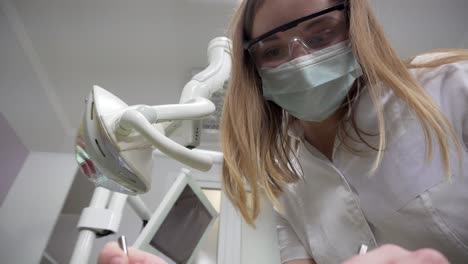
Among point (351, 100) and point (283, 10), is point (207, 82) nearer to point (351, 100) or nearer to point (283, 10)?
point (283, 10)

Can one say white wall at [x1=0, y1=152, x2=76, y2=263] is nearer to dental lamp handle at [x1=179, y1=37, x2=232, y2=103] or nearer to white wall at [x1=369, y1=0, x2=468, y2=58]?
dental lamp handle at [x1=179, y1=37, x2=232, y2=103]

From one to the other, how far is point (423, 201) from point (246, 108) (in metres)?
0.47

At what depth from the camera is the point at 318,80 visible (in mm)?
650

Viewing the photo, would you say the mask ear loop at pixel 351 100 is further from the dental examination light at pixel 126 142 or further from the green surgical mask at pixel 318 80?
the dental examination light at pixel 126 142

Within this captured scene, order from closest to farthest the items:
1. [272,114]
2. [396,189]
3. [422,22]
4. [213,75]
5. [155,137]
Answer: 1. [155,137]
2. [396,189]
3. [213,75]
4. [272,114]
5. [422,22]

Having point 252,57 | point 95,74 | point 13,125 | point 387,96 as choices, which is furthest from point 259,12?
point 13,125

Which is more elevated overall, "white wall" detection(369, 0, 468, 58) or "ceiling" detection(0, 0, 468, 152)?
"white wall" detection(369, 0, 468, 58)

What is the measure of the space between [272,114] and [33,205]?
140 cm

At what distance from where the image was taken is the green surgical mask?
0.65 meters

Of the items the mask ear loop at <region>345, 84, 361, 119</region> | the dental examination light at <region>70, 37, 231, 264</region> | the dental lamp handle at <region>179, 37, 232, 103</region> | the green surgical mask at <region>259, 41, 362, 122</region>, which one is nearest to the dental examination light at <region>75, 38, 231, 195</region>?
the dental examination light at <region>70, 37, 231, 264</region>

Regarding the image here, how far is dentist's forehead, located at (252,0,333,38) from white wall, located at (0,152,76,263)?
1.40 meters

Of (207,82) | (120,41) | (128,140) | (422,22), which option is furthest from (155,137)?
(422,22)

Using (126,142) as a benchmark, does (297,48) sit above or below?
above

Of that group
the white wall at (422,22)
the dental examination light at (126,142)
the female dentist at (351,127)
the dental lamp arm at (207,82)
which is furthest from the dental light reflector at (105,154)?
the white wall at (422,22)
